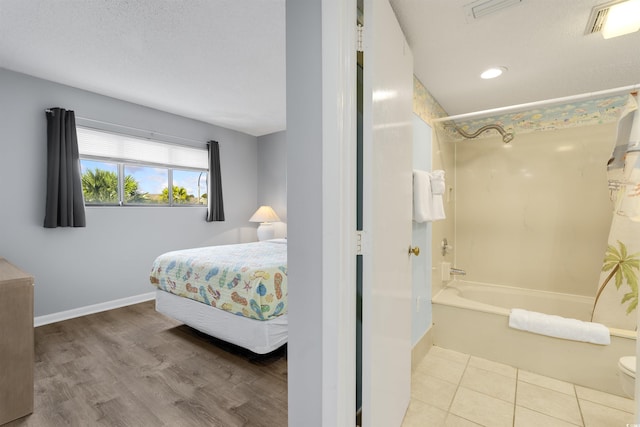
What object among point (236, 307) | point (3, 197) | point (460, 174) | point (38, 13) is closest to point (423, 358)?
point (236, 307)

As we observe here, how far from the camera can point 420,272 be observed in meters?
2.13

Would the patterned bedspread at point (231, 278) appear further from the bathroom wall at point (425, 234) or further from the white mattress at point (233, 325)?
the bathroom wall at point (425, 234)

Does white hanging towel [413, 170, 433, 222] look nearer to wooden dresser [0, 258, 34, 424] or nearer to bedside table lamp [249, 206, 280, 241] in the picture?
wooden dresser [0, 258, 34, 424]

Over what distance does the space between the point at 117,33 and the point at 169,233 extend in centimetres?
242

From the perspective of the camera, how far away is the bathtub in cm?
176

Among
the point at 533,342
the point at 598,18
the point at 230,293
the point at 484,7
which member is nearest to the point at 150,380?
the point at 230,293

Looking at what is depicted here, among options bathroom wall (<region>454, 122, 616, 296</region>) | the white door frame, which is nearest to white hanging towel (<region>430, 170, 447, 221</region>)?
the white door frame

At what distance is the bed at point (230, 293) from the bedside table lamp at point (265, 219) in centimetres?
170

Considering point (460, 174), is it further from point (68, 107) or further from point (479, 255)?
point (68, 107)

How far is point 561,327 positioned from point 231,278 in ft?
7.57

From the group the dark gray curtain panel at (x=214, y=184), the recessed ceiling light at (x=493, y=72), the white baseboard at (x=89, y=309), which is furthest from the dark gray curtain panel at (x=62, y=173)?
the recessed ceiling light at (x=493, y=72)

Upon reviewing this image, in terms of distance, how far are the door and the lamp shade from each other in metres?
3.23

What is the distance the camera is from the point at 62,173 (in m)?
2.81

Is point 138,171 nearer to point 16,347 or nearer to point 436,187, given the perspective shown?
point 16,347
